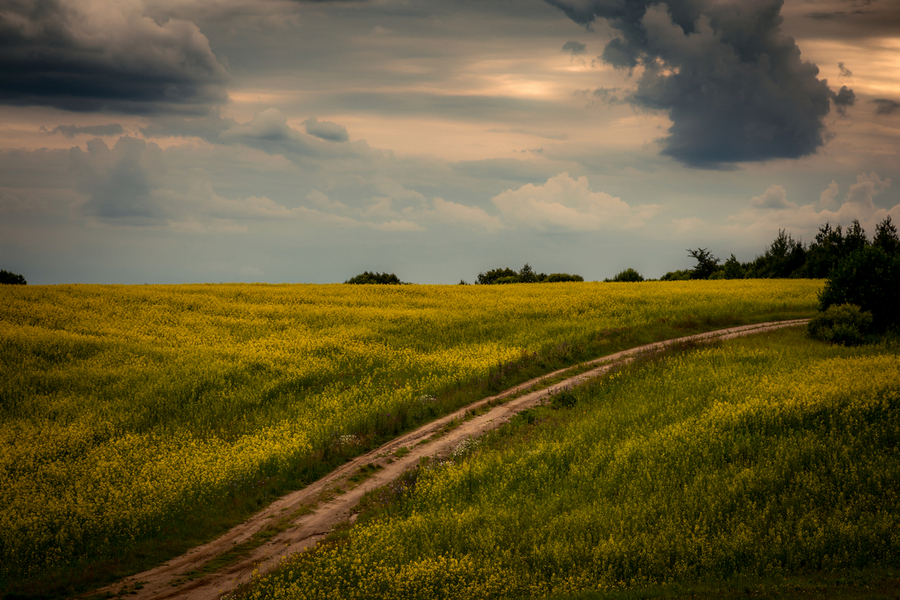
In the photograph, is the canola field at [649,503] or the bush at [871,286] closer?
the canola field at [649,503]

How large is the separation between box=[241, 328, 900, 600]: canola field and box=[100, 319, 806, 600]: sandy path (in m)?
1.07

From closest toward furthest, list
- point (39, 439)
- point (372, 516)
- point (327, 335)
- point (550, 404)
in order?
point (372, 516) → point (39, 439) → point (550, 404) → point (327, 335)

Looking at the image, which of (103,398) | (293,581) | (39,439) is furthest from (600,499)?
(103,398)

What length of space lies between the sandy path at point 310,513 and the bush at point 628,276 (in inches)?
2377

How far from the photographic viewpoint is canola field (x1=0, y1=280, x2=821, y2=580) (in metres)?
16.3

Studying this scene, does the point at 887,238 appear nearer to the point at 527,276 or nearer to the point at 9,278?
the point at 527,276

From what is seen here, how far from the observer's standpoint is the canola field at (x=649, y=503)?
38.8ft

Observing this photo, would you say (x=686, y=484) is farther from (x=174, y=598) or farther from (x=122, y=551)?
(x=122, y=551)

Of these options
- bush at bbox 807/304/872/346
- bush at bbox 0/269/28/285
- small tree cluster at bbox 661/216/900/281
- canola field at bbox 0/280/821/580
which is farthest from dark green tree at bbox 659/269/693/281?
bush at bbox 0/269/28/285

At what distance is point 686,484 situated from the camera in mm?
14891

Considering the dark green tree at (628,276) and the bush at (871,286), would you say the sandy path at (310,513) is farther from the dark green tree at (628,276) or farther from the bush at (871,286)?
the dark green tree at (628,276)

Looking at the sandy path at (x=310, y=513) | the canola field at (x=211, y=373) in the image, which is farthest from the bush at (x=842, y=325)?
the sandy path at (x=310, y=513)

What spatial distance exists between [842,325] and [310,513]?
3044cm

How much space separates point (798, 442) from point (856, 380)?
636 centimetres
